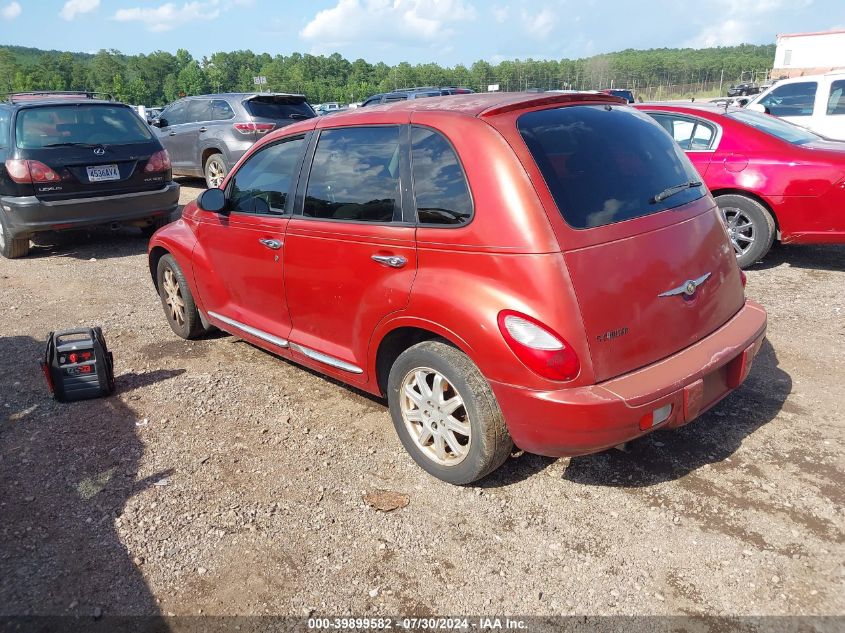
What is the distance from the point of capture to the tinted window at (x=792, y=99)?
10648mm

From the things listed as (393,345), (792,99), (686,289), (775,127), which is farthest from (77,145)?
(792,99)

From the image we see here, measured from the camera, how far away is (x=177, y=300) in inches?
204

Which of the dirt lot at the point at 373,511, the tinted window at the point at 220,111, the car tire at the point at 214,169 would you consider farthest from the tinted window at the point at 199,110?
the dirt lot at the point at 373,511

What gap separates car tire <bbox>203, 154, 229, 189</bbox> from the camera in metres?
11.4

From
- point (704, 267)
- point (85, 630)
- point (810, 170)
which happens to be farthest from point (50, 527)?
point (810, 170)

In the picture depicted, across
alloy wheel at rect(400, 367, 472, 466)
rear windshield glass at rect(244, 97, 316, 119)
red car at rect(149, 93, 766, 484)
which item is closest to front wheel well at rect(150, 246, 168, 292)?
red car at rect(149, 93, 766, 484)

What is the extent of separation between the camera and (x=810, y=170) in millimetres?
5887

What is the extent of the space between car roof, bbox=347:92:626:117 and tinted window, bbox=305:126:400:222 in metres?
0.18

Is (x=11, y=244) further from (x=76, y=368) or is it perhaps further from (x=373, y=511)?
(x=373, y=511)

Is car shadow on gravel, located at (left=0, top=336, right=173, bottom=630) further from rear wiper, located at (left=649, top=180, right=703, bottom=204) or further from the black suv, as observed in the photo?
the black suv

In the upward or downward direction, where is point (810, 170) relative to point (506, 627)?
upward

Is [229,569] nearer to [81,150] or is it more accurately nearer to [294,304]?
[294,304]

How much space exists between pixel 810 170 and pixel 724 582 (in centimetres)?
477

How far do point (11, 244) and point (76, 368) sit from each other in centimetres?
483
